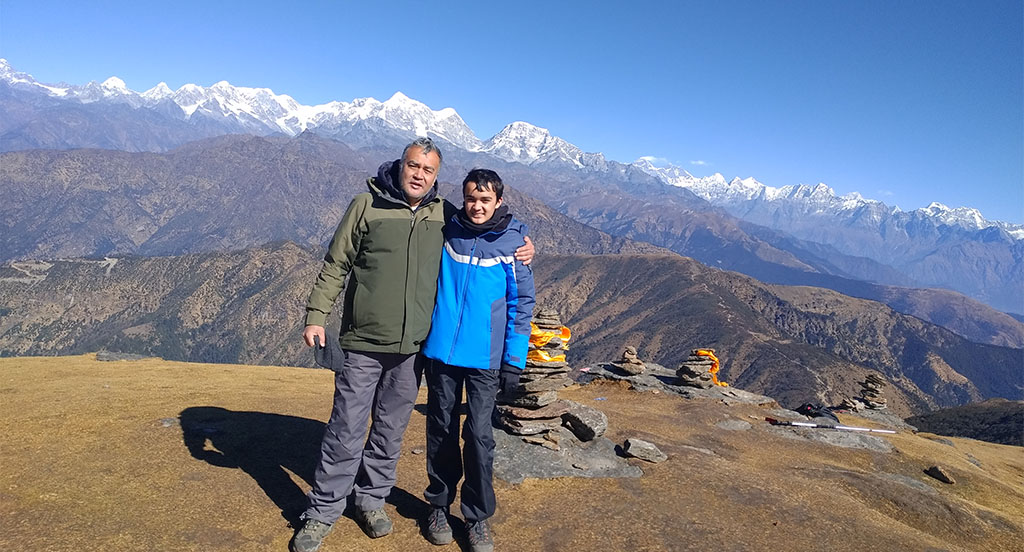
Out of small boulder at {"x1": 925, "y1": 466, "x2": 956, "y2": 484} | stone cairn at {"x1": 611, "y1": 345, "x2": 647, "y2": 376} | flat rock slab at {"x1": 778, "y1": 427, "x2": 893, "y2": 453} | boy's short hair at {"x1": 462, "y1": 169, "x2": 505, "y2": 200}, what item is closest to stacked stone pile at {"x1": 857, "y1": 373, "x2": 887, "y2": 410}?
flat rock slab at {"x1": 778, "y1": 427, "x2": 893, "y2": 453}

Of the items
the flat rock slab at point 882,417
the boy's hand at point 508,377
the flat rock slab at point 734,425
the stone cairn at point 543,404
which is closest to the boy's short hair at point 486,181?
A: the boy's hand at point 508,377

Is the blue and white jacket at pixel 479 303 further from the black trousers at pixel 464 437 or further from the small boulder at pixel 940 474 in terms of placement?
the small boulder at pixel 940 474

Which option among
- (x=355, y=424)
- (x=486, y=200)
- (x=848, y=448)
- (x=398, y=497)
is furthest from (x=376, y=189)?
(x=848, y=448)

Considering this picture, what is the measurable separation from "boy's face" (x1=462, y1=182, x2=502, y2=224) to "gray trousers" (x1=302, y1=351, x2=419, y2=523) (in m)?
2.10

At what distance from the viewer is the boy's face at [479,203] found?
6.45 metres

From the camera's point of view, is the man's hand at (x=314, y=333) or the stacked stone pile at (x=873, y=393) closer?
the man's hand at (x=314, y=333)

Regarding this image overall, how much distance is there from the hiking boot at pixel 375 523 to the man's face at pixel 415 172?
4.44 meters

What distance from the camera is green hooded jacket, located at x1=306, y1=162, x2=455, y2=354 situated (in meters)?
6.35

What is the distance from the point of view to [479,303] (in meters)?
6.52

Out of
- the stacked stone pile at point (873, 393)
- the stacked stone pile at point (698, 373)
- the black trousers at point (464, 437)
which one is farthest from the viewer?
the stacked stone pile at point (873, 393)

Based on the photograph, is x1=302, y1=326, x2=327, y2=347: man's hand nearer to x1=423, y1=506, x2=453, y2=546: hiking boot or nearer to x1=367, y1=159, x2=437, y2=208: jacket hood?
x1=367, y1=159, x2=437, y2=208: jacket hood

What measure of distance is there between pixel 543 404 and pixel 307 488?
5584mm

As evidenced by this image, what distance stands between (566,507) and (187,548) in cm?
575

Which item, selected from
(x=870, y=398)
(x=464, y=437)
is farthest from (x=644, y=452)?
(x=870, y=398)
